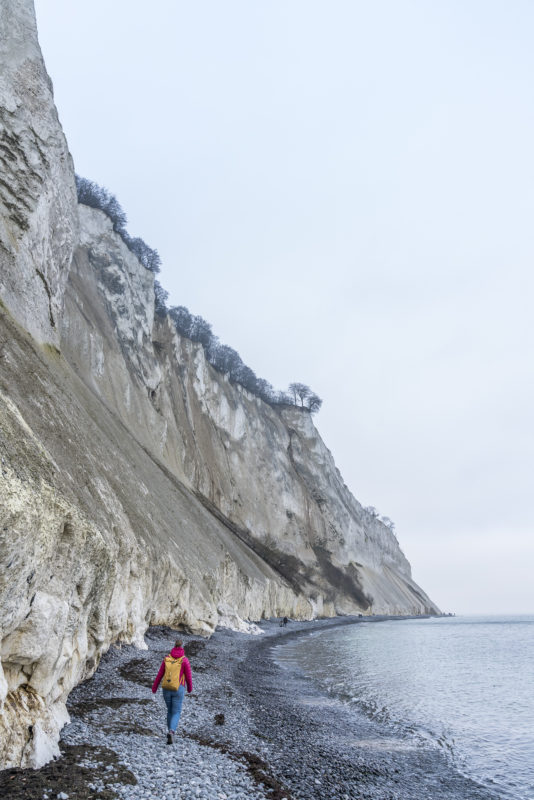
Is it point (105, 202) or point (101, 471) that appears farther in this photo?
point (105, 202)

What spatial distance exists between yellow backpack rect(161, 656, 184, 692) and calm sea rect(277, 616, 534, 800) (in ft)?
24.4

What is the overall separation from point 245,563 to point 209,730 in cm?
3475

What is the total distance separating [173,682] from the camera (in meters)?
9.17

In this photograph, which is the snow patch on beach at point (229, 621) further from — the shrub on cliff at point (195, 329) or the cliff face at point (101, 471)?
the shrub on cliff at point (195, 329)

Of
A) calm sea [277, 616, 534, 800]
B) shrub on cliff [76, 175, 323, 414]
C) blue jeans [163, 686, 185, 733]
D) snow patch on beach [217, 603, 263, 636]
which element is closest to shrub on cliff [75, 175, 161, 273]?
shrub on cliff [76, 175, 323, 414]

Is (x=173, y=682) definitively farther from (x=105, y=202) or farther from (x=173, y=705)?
(x=105, y=202)

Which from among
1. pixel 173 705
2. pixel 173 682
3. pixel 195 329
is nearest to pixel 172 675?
pixel 173 682

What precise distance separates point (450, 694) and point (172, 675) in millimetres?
17073

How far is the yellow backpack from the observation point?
30.1 feet

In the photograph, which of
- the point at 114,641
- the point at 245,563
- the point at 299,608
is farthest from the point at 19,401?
the point at 299,608

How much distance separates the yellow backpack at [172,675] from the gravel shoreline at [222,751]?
945mm

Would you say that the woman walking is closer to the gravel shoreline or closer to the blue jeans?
the blue jeans

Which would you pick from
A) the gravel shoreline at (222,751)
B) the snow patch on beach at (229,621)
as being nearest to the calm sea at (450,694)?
the gravel shoreline at (222,751)

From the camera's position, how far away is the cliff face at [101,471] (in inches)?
306
